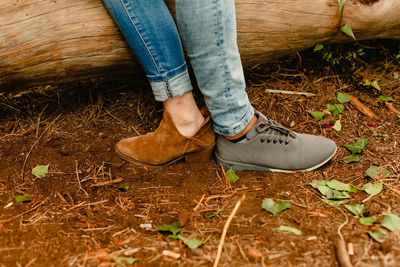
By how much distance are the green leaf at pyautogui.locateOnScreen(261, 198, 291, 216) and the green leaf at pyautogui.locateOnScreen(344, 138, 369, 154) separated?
0.66m

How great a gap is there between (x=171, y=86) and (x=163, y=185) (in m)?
0.54

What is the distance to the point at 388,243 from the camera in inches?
49.0

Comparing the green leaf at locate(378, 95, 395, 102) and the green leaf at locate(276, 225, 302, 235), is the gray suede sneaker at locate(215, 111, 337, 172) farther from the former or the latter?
the green leaf at locate(378, 95, 395, 102)

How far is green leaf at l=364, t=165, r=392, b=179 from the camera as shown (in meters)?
1.72

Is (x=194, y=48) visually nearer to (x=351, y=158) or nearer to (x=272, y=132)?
(x=272, y=132)

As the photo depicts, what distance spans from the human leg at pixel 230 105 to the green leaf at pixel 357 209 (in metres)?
0.38

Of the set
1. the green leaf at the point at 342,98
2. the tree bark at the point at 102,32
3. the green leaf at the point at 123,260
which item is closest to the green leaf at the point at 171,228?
the green leaf at the point at 123,260

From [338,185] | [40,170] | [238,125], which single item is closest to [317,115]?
[338,185]

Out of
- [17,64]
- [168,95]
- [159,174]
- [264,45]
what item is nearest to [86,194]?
[159,174]

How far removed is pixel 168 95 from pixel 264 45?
78 centimetres

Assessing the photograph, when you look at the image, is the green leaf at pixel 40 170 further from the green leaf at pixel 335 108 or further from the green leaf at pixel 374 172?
the green leaf at pixel 335 108

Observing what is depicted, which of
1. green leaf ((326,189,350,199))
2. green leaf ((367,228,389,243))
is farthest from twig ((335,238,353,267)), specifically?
green leaf ((326,189,350,199))

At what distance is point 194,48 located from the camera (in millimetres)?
1536

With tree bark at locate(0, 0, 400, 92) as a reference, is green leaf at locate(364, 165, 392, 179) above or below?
below
